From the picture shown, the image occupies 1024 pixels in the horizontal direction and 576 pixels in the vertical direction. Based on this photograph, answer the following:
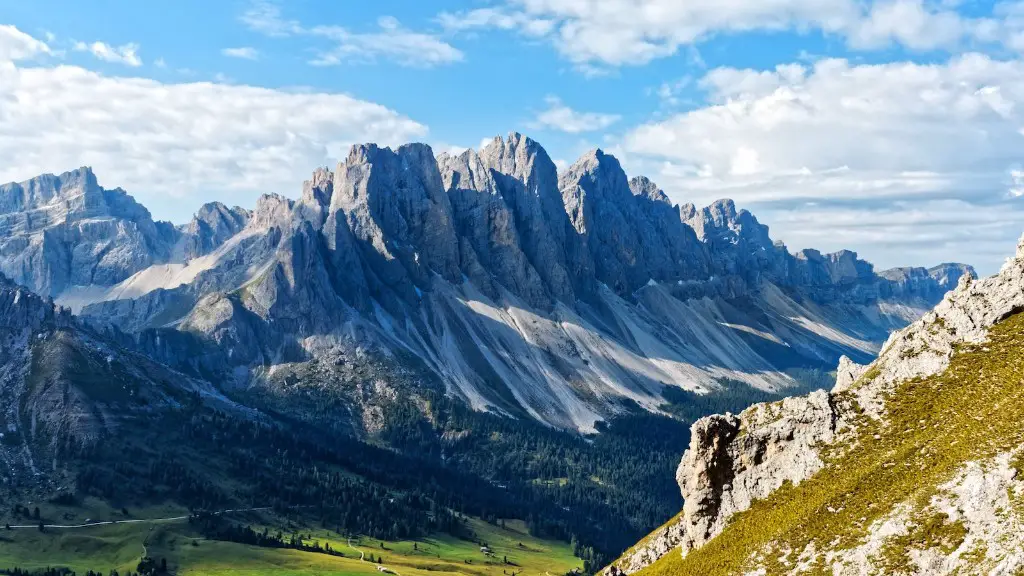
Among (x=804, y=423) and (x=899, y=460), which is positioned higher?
(x=804, y=423)

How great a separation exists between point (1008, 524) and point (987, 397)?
1467 centimetres

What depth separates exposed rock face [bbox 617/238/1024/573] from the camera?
68.3 meters

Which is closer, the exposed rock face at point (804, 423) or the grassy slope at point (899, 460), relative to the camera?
the grassy slope at point (899, 460)

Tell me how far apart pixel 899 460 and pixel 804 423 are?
9221mm

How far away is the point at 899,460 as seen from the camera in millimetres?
61656

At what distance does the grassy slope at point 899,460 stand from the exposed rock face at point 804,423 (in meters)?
1.21

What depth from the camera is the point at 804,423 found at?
69.8 metres

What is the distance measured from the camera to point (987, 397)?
61.5 m

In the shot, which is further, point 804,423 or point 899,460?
point 804,423

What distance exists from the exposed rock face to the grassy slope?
47.4 inches

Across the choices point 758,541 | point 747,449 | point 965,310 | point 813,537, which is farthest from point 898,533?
point 965,310

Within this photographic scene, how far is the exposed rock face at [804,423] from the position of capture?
68312 millimetres

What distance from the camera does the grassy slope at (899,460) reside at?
57562 mm

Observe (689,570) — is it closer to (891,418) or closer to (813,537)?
(813,537)
